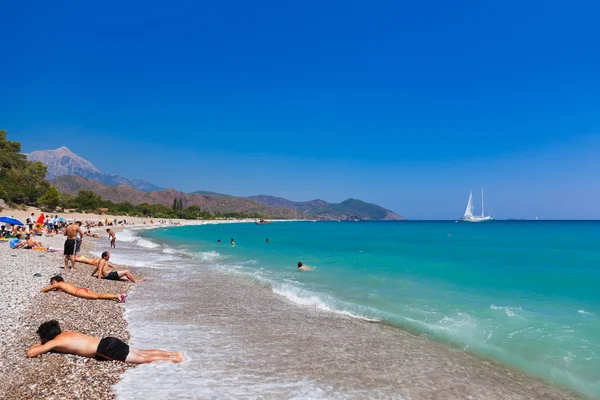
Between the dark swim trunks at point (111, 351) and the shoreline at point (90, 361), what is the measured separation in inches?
4.7

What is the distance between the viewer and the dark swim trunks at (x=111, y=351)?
6609 mm

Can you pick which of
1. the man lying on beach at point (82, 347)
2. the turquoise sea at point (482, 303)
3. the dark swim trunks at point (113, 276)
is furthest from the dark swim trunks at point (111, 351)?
the dark swim trunks at point (113, 276)

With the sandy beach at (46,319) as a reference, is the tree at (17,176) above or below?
above

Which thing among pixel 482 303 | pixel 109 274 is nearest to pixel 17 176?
pixel 109 274

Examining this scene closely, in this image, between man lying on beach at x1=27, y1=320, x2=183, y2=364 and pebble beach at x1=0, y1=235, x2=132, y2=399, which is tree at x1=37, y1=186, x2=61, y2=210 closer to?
pebble beach at x1=0, y1=235, x2=132, y2=399

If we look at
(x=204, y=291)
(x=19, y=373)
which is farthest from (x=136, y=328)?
(x=204, y=291)

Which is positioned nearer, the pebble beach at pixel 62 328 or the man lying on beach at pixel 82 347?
the pebble beach at pixel 62 328

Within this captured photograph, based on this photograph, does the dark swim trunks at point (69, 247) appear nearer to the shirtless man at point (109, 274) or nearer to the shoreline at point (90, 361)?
the shirtless man at point (109, 274)

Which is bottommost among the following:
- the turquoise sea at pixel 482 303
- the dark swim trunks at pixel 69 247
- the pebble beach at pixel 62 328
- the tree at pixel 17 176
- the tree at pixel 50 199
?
the turquoise sea at pixel 482 303

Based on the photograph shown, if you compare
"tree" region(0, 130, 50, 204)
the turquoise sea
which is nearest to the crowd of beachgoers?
the turquoise sea

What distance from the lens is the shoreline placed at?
5.52m

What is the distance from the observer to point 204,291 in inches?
576

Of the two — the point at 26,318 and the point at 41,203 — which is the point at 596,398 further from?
the point at 41,203

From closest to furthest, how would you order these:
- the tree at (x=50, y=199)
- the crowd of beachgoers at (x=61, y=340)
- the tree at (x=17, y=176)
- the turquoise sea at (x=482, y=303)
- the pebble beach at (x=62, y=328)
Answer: the pebble beach at (x=62, y=328) < the crowd of beachgoers at (x=61, y=340) < the turquoise sea at (x=482, y=303) < the tree at (x=17, y=176) < the tree at (x=50, y=199)
